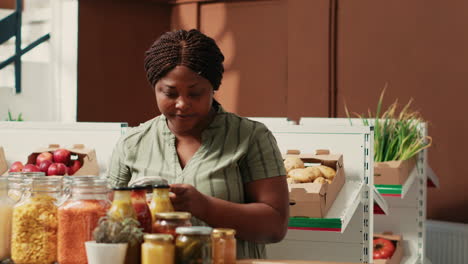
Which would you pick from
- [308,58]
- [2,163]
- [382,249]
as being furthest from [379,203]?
[308,58]

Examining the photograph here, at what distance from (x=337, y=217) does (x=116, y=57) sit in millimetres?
5611

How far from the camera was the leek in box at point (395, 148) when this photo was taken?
13.5 feet

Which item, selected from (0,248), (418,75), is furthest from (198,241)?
(418,75)

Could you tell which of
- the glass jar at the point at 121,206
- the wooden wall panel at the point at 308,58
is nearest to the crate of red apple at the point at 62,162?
the glass jar at the point at 121,206

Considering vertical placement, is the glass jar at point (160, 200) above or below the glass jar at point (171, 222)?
above

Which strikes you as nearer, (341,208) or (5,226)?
(5,226)

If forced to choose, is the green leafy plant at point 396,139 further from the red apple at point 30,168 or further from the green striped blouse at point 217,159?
the green striped blouse at point 217,159

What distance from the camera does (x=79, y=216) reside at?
4.99 feet

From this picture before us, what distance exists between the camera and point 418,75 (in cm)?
648

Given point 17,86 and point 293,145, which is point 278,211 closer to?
point 293,145

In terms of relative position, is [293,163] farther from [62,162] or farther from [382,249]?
[382,249]

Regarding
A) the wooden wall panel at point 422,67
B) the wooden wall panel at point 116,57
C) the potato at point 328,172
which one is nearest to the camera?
the potato at point 328,172

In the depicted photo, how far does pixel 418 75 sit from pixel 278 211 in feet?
15.7

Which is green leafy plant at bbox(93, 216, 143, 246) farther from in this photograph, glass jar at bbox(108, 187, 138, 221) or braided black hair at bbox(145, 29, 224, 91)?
braided black hair at bbox(145, 29, 224, 91)
